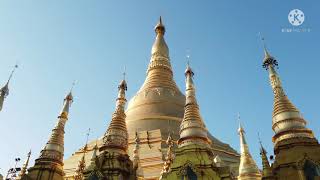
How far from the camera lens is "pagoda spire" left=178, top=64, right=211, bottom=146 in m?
17.2

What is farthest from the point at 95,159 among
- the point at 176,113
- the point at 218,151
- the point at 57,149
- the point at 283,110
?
the point at 176,113

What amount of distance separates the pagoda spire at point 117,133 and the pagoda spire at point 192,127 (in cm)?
298

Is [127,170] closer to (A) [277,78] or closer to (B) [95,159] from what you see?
(B) [95,159]

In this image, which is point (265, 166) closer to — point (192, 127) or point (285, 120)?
point (285, 120)

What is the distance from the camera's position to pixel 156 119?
31.4m

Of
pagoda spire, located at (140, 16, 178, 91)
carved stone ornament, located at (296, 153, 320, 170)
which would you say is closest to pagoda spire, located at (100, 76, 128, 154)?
carved stone ornament, located at (296, 153, 320, 170)

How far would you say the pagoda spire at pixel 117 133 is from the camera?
18.5 meters

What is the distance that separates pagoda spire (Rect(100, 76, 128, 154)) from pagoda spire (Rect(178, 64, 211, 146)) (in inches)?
117

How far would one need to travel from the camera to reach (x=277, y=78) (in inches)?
748

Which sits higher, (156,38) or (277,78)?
(156,38)

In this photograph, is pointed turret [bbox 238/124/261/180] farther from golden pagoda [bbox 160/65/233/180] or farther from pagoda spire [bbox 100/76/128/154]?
pagoda spire [bbox 100/76/128/154]

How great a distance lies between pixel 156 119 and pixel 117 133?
41.0 feet

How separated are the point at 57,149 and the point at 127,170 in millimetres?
5061

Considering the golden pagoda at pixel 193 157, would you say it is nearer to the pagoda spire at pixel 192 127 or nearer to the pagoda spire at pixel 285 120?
the pagoda spire at pixel 192 127
